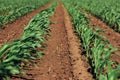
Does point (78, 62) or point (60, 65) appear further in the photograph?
point (78, 62)

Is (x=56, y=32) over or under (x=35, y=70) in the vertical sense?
over

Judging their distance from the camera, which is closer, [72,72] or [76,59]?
[72,72]

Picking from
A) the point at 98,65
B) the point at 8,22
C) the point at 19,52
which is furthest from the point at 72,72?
the point at 8,22

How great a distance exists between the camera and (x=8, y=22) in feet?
44.8

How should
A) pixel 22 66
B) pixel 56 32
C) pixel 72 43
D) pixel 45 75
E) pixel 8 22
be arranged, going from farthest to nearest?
pixel 8 22 → pixel 56 32 → pixel 72 43 → pixel 22 66 → pixel 45 75

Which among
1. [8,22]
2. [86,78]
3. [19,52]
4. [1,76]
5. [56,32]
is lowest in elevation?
[86,78]

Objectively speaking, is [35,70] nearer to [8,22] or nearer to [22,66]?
[22,66]

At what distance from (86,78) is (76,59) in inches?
54.0

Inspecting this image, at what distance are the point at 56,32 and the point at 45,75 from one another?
5.04 metres

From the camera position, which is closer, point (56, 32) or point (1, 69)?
point (1, 69)

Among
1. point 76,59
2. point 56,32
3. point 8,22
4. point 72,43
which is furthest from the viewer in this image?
point 8,22

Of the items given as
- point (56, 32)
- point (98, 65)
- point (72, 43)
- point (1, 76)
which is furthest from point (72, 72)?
point (56, 32)

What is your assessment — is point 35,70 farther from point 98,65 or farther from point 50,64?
point 98,65

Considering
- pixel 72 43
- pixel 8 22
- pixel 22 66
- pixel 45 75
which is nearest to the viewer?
pixel 45 75
